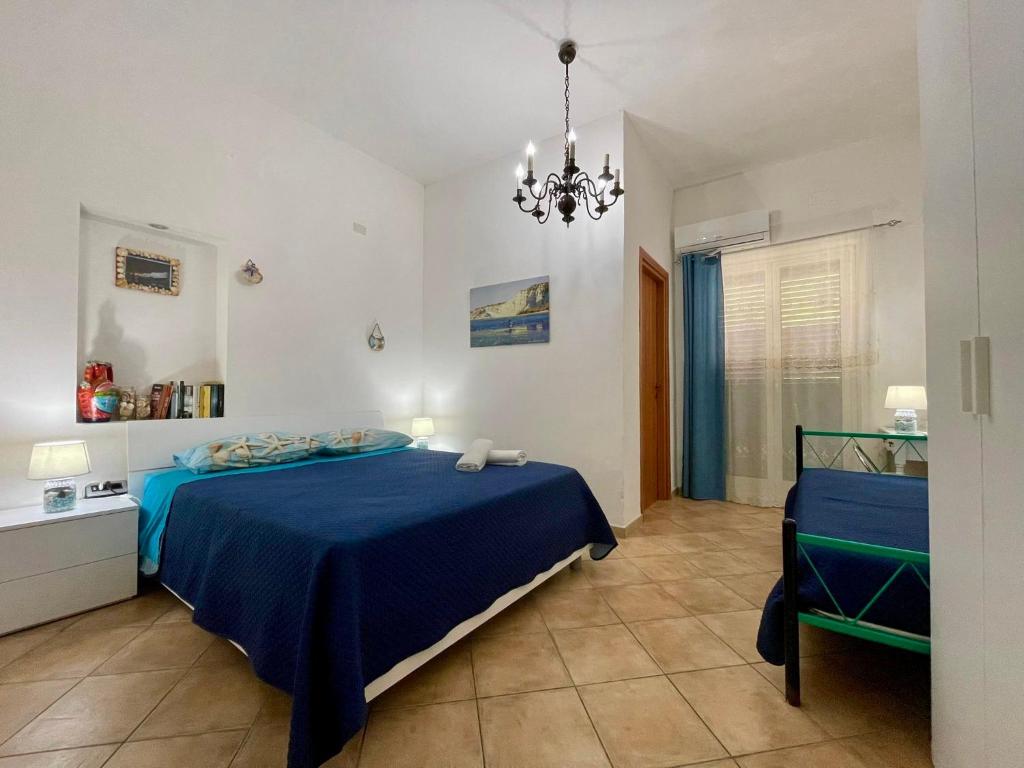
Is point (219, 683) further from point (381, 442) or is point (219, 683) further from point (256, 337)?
point (256, 337)

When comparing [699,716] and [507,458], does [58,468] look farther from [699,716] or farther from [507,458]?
[699,716]

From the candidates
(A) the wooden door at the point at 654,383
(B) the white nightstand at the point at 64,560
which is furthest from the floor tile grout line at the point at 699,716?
(B) the white nightstand at the point at 64,560

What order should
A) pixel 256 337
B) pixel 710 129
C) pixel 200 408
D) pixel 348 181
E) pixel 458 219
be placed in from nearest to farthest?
1. pixel 200 408
2. pixel 256 337
3. pixel 710 129
4. pixel 348 181
5. pixel 458 219

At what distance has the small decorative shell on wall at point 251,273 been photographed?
297cm

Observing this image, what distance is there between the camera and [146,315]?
8.70 feet

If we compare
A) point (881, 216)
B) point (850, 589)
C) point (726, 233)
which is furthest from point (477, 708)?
point (881, 216)

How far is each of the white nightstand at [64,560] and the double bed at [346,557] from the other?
18cm

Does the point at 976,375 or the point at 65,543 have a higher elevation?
the point at 976,375

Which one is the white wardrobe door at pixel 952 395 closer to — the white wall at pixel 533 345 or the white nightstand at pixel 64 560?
the white wall at pixel 533 345

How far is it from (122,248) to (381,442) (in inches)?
78.3

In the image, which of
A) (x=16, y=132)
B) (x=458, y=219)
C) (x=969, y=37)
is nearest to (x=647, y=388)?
(x=458, y=219)

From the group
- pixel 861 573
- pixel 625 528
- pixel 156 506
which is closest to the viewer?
pixel 861 573

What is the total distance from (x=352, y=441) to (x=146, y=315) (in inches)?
58.7

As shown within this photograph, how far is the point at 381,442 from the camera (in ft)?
10.5
